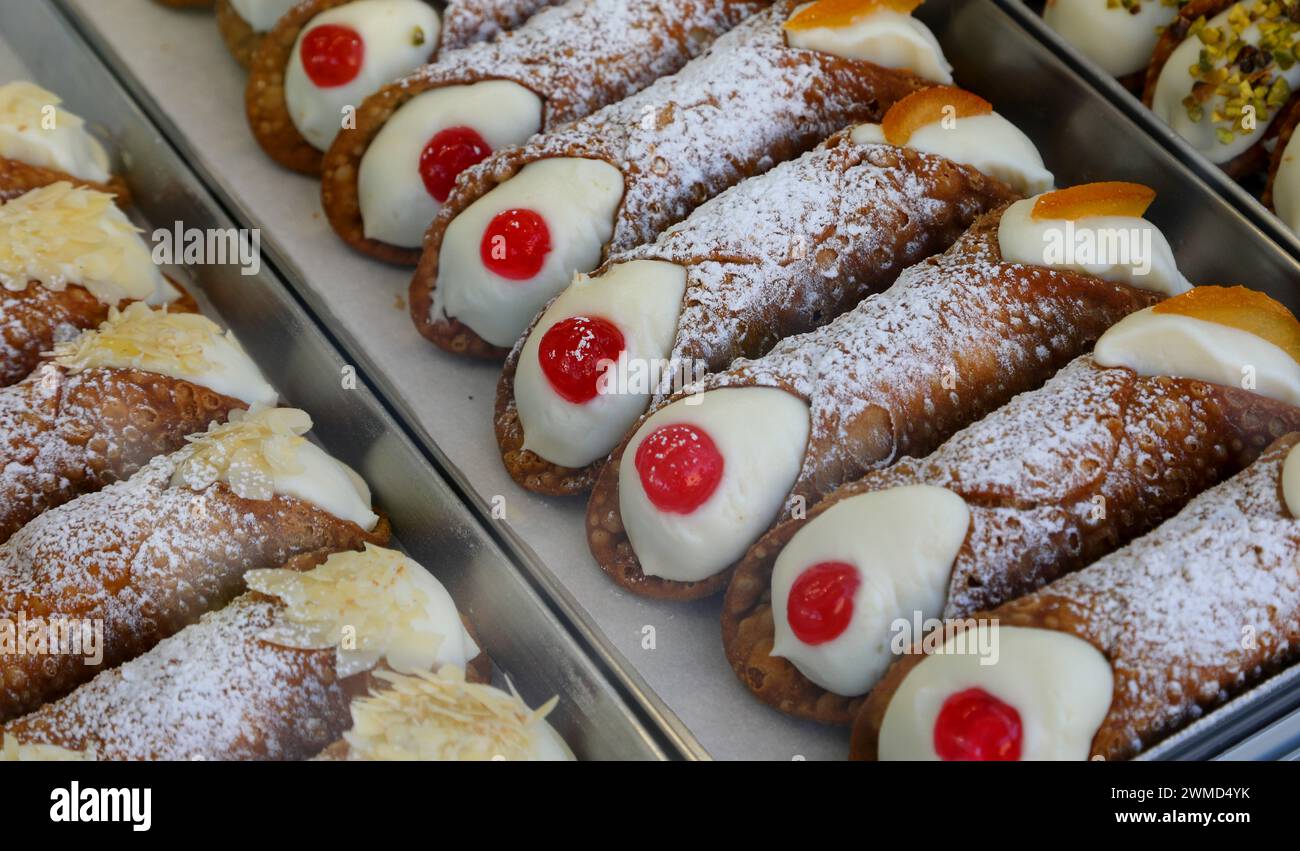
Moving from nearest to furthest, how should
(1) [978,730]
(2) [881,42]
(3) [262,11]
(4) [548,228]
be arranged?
(1) [978,730], (4) [548,228], (2) [881,42], (3) [262,11]

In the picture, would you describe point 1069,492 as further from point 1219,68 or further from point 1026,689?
point 1219,68

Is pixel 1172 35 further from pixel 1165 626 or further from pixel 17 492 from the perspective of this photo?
pixel 17 492

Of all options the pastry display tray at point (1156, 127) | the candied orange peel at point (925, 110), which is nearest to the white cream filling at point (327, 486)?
the candied orange peel at point (925, 110)

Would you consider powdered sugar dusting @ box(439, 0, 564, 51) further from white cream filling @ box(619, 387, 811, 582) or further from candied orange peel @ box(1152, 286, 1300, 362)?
candied orange peel @ box(1152, 286, 1300, 362)

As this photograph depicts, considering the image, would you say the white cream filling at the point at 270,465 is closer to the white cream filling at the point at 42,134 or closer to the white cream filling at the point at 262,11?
the white cream filling at the point at 42,134

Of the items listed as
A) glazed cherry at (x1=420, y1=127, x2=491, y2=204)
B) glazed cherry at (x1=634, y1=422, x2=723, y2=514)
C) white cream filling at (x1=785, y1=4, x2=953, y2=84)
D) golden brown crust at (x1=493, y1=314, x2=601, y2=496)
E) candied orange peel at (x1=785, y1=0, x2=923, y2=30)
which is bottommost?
golden brown crust at (x1=493, y1=314, x2=601, y2=496)

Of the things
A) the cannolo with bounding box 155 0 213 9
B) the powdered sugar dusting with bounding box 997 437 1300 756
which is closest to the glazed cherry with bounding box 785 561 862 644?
the powdered sugar dusting with bounding box 997 437 1300 756

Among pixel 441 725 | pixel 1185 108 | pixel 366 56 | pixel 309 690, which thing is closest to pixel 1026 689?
pixel 441 725
